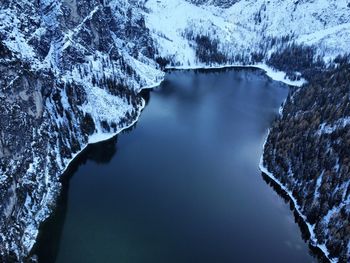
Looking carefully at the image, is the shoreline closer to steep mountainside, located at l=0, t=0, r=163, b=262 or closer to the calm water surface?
the calm water surface

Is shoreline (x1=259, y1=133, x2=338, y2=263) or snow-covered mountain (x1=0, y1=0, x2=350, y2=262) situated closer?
snow-covered mountain (x1=0, y1=0, x2=350, y2=262)

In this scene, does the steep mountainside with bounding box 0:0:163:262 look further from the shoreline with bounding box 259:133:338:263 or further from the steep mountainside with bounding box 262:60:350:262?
the steep mountainside with bounding box 262:60:350:262

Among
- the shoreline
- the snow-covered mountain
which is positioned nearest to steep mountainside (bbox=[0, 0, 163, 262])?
the snow-covered mountain

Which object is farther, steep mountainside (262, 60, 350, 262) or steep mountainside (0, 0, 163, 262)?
steep mountainside (262, 60, 350, 262)

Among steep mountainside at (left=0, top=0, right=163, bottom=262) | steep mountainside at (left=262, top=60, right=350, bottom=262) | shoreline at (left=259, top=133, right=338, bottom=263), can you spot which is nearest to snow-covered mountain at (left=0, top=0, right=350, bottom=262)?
steep mountainside at (left=0, top=0, right=163, bottom=262)

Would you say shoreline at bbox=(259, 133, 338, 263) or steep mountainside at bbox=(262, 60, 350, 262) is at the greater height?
steep mountainside at bbox=(262, 60, 350, 262)

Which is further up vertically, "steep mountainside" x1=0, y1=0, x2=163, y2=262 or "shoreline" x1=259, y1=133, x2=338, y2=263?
"steep mountainside" x1=0, y1=0, x2=163, y2=262

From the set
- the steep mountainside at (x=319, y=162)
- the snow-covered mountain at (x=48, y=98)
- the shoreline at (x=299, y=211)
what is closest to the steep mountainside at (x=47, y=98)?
the snow-covered mountain at (x=48, y=98)

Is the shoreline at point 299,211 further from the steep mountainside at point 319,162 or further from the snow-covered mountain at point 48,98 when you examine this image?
the snow-covered mountain at point 48,98

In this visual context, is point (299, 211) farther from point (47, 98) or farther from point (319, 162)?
point (47, 98)

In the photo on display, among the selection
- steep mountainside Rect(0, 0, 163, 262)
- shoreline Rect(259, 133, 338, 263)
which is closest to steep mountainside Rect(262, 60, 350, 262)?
shoreline Rect(259, 133, 338, 263)

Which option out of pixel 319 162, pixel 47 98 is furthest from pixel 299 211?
pixel 47 98

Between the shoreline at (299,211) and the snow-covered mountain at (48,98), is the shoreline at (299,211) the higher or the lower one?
the lower one
